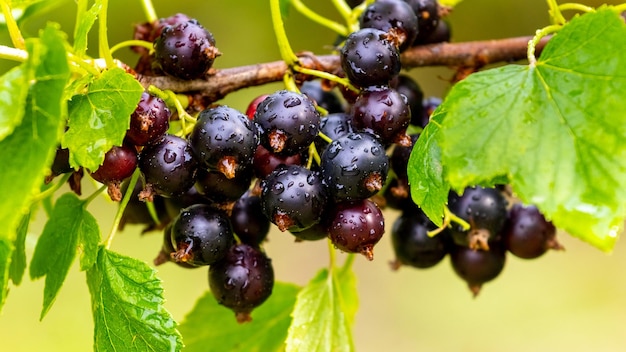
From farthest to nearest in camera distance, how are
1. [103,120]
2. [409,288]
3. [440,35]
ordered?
[409,288], [440,35], [103,120]

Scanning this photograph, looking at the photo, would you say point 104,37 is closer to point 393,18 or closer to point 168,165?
point 168,165

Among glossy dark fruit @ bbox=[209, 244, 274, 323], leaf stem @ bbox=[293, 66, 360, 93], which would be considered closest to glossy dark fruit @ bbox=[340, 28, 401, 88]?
leaf stem @ bbox=[293, 66, 360, 93]

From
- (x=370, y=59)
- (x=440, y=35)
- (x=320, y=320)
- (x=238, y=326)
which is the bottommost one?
(x=238, y=326)

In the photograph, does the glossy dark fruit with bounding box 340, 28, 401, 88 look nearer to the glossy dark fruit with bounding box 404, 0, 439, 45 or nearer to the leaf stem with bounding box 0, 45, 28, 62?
the glossy dark fruit with bounding box 404, 0, 439, 45

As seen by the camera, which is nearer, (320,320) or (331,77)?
(331,77)

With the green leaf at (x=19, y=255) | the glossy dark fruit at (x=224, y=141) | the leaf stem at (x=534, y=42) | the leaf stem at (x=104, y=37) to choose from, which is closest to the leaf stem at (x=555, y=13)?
the leaf stem at (x=534, y=42)

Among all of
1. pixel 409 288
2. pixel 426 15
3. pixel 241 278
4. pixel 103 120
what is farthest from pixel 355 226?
pixel 409 288

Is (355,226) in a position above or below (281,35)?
below
